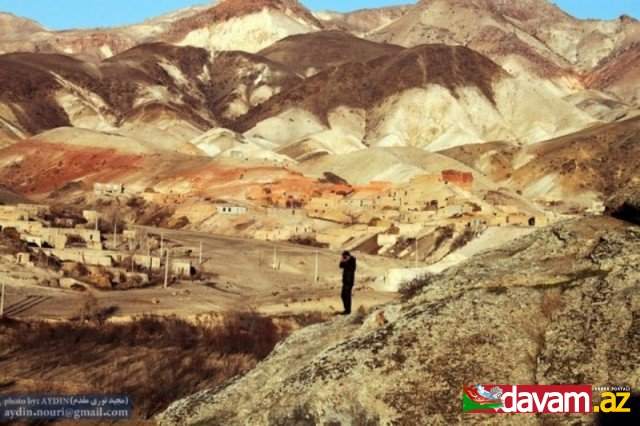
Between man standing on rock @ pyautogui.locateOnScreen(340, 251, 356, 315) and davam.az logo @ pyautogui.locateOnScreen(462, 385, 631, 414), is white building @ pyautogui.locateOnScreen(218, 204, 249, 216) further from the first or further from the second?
davam.az logo @ pyautogui.locateOnScreen(462, 385, 631, 414)

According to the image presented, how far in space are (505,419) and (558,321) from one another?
1.33m

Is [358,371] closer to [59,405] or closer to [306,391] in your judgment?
[306,391]

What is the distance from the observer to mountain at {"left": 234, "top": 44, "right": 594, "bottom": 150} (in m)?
170

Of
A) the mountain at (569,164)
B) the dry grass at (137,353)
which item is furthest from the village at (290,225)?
the mountain at (569,164)

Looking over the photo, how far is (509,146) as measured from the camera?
486 feet

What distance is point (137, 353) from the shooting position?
2917 cm

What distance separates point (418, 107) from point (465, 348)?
169 m

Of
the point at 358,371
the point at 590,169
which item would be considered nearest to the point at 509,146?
the point at 590,169

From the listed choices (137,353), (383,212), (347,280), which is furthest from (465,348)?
(383,212)

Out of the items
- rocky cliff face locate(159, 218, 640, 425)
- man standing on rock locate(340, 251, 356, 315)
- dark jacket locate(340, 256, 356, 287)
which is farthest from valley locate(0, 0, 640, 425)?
dark jacket locate(340, 256, 356, 287)

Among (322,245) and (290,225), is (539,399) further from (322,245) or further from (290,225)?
(290,225)

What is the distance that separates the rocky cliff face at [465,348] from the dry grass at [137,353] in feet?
23.9

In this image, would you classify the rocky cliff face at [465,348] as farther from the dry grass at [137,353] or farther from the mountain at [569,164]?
the mountain at [569,164]

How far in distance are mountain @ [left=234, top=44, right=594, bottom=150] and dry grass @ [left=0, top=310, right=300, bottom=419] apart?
4721 inches
